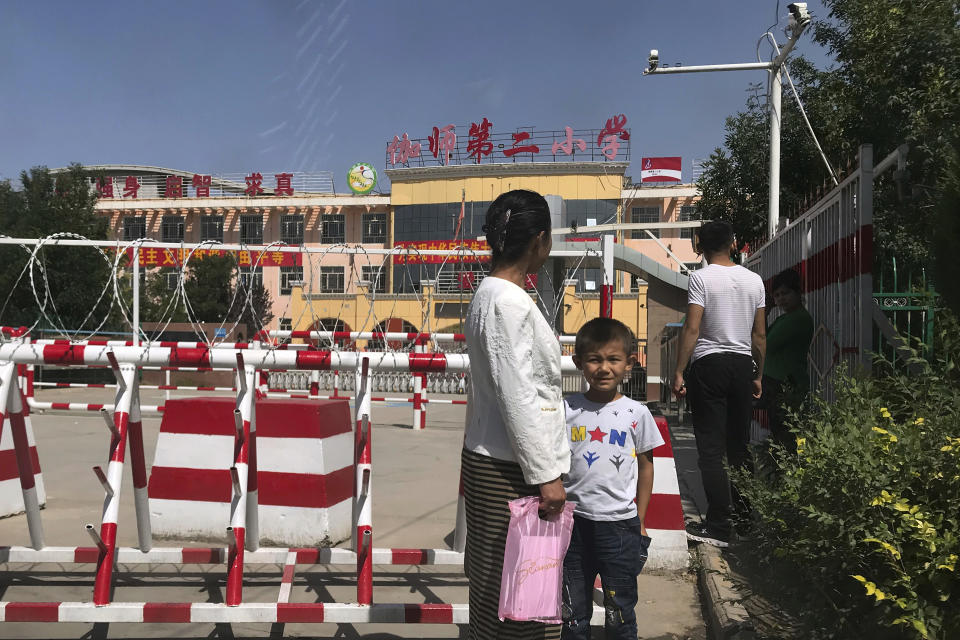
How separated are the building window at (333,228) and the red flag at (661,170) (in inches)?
727

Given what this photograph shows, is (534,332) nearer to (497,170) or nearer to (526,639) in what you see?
(526,639)

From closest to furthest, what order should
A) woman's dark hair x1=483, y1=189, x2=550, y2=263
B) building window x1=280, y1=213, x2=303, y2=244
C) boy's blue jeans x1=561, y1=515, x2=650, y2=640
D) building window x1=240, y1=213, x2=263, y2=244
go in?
woman's dark hair x1=483, y1=189, x2=550, y2=263, boy's blue jeans x1=561, y1=515, x2=650, y2=640, building window x1=280, y1=213, x2=303, y2=244, building window x1=240, y1=213, x2=263, y2=244

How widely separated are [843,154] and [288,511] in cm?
1020

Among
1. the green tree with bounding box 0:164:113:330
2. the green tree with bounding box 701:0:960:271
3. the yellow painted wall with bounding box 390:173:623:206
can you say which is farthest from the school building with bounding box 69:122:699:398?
the green tree with bounding box 701:0:960:271

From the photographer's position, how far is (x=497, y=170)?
4512 cm

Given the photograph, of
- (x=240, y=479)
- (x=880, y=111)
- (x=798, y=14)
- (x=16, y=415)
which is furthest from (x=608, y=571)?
(x=798, y=14)

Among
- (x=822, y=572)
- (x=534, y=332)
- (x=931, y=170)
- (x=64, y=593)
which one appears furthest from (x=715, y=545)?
(x=931, y=170)

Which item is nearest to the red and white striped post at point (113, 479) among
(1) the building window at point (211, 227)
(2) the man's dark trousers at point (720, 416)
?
(2) the man's dark trousers at point (720, 416)

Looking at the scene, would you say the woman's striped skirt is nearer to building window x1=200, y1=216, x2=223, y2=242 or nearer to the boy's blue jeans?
the boy's blue jeans

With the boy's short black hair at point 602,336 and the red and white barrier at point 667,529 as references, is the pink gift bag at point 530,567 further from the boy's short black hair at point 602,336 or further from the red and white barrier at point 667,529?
the red and white barrier at point 667,529

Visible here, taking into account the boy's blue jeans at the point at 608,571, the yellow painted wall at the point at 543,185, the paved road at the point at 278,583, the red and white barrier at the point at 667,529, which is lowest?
the paved road at the point at 278,583

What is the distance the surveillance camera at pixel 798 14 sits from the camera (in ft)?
35.6

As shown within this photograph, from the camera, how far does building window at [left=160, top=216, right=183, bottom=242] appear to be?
176 feet

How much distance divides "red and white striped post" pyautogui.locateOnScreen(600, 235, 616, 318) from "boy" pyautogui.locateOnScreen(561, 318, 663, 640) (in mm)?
2421
